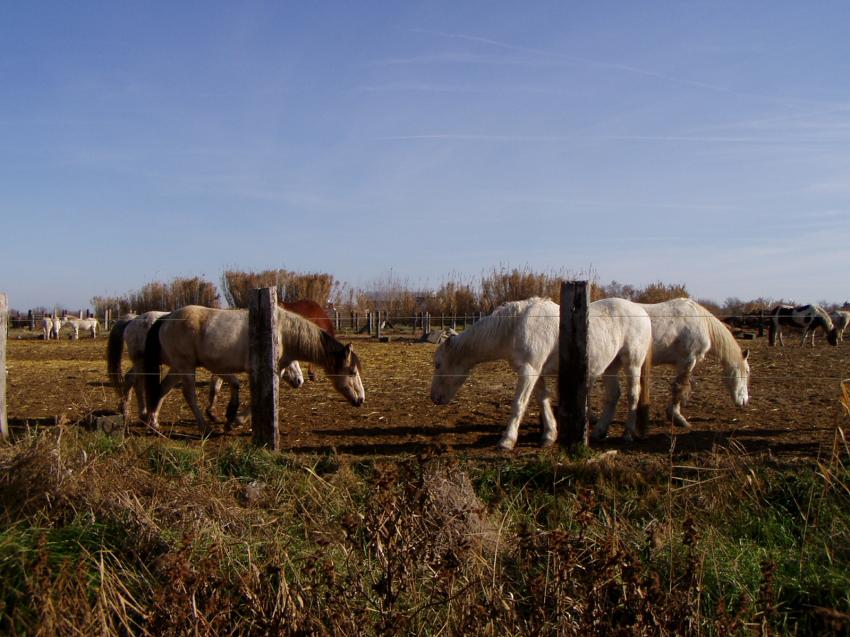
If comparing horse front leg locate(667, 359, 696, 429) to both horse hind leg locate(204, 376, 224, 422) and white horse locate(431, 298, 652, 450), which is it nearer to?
white horse locate(431, 298, 652, 450)

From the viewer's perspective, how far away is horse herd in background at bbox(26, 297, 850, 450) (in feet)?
23.6

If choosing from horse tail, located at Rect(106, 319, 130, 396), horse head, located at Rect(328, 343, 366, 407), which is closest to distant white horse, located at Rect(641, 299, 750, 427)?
horse head, located at Rect(328, 343, 366, 407)

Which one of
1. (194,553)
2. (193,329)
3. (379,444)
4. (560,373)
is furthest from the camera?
(193,329)

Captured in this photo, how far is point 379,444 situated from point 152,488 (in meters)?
3.07

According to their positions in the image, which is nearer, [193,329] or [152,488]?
[152,488]

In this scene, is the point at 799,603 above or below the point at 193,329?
below

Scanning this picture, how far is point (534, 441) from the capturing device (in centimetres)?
728

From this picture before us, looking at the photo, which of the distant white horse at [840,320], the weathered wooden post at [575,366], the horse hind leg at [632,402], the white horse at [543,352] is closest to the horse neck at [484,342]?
the white horse at [543,352]

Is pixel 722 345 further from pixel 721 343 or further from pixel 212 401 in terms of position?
pixel 212 401

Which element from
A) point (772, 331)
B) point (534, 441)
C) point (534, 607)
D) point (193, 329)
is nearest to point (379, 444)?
point (534, 441)

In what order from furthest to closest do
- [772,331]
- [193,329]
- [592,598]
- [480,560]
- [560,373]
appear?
[772,331] < [193,329] < [560,373] < [480,560] < [592,598]

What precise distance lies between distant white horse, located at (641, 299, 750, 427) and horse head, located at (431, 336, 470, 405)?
8.63ft

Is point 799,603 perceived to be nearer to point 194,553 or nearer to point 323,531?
point 323,531

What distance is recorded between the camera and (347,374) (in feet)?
28.5
